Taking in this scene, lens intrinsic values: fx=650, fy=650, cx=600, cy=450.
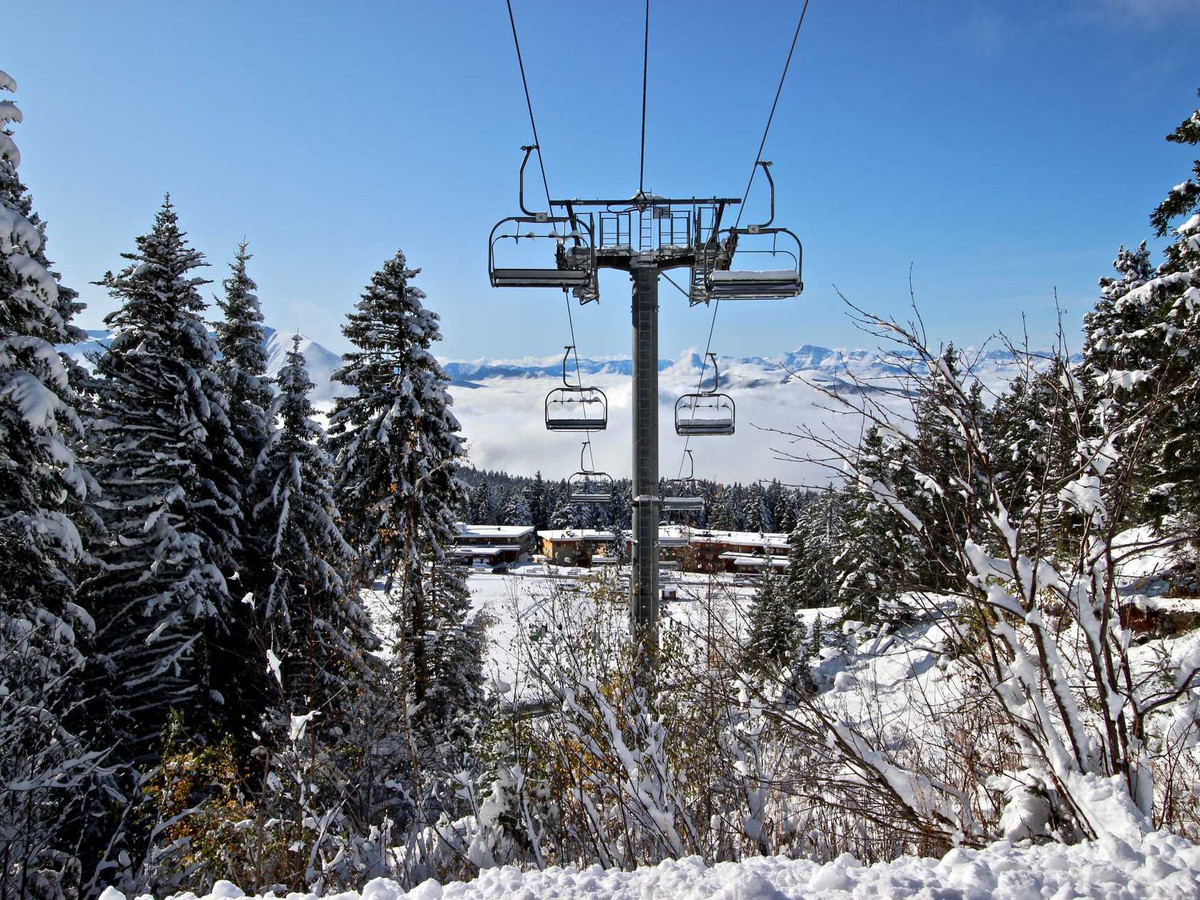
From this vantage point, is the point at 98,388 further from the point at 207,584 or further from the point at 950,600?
the point at 950,600

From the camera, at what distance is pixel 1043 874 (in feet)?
7.88

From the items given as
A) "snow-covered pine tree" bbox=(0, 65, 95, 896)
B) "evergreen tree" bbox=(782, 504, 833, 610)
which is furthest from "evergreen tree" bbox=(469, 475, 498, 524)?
"snow-covered pine tree" bbox=(0, 65, 95, 896)

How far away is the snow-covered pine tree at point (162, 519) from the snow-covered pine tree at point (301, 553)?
0.93 meters

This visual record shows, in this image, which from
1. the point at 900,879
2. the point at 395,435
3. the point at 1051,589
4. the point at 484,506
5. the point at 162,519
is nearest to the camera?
the point at 900,879

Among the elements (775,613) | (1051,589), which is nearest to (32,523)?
(1051,589)

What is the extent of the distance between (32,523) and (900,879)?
11.3 meters

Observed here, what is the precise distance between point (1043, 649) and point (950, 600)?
112cm

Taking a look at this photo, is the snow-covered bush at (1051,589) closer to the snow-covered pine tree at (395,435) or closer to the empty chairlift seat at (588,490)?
the empty chairlift seat at (588,490)

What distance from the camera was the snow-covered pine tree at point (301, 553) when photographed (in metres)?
14.6

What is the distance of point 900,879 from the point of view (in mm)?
2422

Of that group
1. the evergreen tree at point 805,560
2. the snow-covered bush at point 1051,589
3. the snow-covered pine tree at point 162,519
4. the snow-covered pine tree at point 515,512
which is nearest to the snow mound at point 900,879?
the snow-covered bush at point 1051,589

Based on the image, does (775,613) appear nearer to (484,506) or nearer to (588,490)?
(588,490)

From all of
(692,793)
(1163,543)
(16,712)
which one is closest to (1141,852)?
(1163,543)

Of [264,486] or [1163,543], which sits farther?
[264,486]
